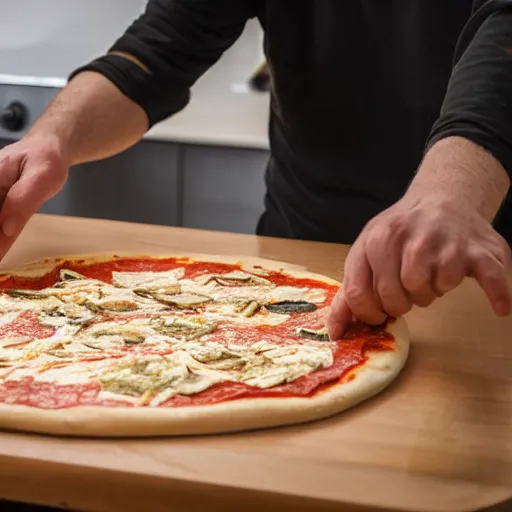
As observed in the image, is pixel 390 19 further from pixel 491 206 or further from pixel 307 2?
pixel 491 206

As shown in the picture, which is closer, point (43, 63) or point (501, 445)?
point (501, 445)

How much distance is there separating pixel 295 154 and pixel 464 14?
0.32m

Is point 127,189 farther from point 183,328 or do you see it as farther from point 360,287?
point 360,287

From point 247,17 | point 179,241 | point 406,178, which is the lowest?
point 179,241

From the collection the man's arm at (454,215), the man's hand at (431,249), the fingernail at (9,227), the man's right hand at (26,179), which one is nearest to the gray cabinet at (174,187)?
the man's right hand at (26,179)

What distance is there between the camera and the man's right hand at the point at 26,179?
1.07 meters

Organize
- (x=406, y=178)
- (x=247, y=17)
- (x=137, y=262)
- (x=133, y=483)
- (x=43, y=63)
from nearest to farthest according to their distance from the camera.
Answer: (x=133, y=483)
(x=137, y=262)
(x=406, y=178)
(x=247, y=17)
(x=43, y=63)

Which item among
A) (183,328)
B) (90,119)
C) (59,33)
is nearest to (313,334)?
(183,328)

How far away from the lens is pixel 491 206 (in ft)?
2.68

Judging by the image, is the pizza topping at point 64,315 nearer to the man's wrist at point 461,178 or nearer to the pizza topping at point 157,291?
the pizza topping at point 157,291

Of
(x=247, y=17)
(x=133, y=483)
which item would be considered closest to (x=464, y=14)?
(x=247, y=17)

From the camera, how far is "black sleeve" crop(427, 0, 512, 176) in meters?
0.86

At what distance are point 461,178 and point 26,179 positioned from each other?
Result: 57cm

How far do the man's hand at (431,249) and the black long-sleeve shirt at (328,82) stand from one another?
37cm
